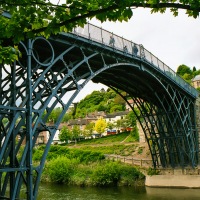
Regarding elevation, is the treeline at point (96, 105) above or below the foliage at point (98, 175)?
above

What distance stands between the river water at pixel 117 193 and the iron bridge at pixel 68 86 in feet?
11.8

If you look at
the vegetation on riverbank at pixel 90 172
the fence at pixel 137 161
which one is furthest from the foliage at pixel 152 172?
the fence at pixel 137 161

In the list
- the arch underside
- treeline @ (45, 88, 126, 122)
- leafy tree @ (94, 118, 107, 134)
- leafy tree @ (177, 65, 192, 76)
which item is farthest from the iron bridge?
treeline @ (45, 88, 126, 122)

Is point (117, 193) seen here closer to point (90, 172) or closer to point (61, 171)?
point (90, 172)

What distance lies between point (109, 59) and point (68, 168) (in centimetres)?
2233

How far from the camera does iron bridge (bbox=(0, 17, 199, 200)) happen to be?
36.3ft

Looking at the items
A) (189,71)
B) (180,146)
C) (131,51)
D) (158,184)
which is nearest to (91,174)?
(158,184)

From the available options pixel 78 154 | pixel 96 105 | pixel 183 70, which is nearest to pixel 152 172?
pixel 78 154

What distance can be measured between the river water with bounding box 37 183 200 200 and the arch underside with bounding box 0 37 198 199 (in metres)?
3.20

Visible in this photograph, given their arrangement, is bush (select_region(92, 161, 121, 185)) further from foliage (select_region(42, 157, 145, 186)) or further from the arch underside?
the arch underside

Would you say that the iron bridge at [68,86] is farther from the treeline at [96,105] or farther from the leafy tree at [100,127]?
the treeline at [96,105]

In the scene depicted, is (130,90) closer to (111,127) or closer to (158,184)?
(158,184)

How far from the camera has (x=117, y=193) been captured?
2970 cm

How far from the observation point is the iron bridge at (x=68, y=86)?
11055 mm
